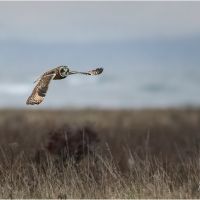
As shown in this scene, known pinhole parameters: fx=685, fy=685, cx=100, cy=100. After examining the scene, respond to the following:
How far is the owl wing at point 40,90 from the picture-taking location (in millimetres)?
6547

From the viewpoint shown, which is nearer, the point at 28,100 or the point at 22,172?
the point at 28,100

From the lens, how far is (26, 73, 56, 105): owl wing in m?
6.55

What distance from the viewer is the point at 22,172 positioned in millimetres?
10273

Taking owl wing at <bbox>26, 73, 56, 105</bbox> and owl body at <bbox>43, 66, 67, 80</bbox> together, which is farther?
owl body at <bbox>43, 66, 67, 80</bbox>

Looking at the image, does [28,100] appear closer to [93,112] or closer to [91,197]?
[91,197]

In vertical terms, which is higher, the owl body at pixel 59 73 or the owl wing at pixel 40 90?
the owl body at pixel 59 73

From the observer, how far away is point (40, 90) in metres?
6.67

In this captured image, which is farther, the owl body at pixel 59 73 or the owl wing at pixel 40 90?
the owl body at pixel 59 73

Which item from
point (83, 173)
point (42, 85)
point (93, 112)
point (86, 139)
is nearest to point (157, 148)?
point (86, 139)

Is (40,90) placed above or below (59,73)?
below

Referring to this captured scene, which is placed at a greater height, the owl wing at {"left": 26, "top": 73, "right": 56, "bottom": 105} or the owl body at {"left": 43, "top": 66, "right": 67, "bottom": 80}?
the owl body at {"left": 43, "top": 66, "right": 67, "bottom": 80}

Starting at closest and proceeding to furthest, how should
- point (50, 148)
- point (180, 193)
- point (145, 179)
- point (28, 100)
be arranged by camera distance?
point (28, 100), point (180, 193), point (145, 179), point (50, 148)

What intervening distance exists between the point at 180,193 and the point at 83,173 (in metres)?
1.88

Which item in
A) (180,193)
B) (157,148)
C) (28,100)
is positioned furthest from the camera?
(157,148)
